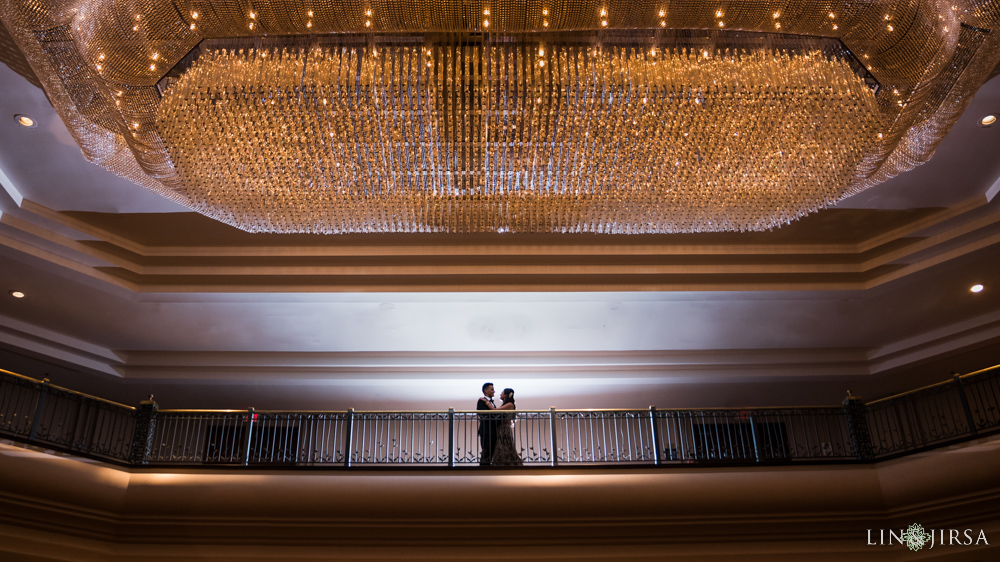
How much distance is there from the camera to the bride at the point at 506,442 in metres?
8.44

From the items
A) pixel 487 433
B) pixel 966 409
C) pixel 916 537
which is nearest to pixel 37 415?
pixel 487 433

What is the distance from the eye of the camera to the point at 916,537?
760 cm

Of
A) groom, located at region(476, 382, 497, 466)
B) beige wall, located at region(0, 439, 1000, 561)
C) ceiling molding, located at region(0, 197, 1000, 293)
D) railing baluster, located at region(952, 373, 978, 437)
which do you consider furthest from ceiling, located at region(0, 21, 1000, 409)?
beige wall, located at region(0, 439, 1000, 561)

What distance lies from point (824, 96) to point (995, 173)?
4.41 metres

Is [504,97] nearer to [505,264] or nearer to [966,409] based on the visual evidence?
[505,264]

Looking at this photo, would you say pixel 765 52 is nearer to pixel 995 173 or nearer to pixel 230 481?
pixel 995 173

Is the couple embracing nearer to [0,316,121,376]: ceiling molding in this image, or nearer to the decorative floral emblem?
the decorative floral emblem

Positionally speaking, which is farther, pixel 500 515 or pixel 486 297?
pixel 486 297

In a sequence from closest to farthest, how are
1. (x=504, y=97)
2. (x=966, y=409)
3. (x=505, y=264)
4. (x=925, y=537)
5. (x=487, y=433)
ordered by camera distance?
(x=504, y=97), (x=925, y=537), (x=966, y=409), (x=505, y=264), (x=487, y=433)

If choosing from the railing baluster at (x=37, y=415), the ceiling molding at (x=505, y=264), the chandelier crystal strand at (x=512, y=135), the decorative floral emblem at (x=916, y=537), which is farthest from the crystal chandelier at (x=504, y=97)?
the decorative floral emblem at (x=916, y=537)

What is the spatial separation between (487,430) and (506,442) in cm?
41

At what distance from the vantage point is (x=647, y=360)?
10.6 metres

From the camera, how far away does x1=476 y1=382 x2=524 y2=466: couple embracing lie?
847cm

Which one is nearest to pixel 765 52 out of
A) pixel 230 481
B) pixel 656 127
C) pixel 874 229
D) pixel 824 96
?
pixel 824 96
